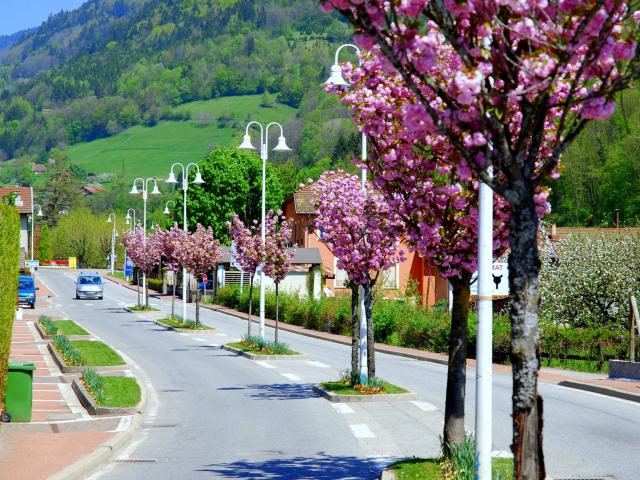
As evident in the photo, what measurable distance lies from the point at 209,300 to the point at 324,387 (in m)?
58.7

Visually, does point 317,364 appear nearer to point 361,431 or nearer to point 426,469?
point 361,431

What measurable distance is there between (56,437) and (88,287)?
6926 centimetres

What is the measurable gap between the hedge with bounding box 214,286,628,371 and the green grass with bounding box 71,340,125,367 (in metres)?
11.1

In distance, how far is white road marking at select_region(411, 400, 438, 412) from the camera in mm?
21359

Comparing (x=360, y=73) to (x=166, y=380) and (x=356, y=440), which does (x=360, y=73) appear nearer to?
(x=356, y=440)

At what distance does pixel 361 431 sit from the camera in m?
18.3

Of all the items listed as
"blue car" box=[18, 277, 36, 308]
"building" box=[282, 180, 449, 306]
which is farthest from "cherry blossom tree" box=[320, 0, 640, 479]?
"blue car" box=[18, 277, 36, 308]

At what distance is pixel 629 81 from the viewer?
8.48m

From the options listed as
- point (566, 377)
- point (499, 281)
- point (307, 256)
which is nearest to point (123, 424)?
point (566, 377)

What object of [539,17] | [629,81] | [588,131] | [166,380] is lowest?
[166,380]

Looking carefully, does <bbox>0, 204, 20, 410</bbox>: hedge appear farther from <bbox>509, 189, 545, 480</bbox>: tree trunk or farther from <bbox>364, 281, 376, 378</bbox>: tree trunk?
<bbox>509, 189, 545, 480</bbox>: tree trunk

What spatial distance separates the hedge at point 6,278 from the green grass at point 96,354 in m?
11.4

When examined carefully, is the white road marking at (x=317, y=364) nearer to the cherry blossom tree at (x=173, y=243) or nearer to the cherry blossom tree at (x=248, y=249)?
the cherry blossom tree at (x=248, y=249)

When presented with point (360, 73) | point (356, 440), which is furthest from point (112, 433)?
point (360, 73)
